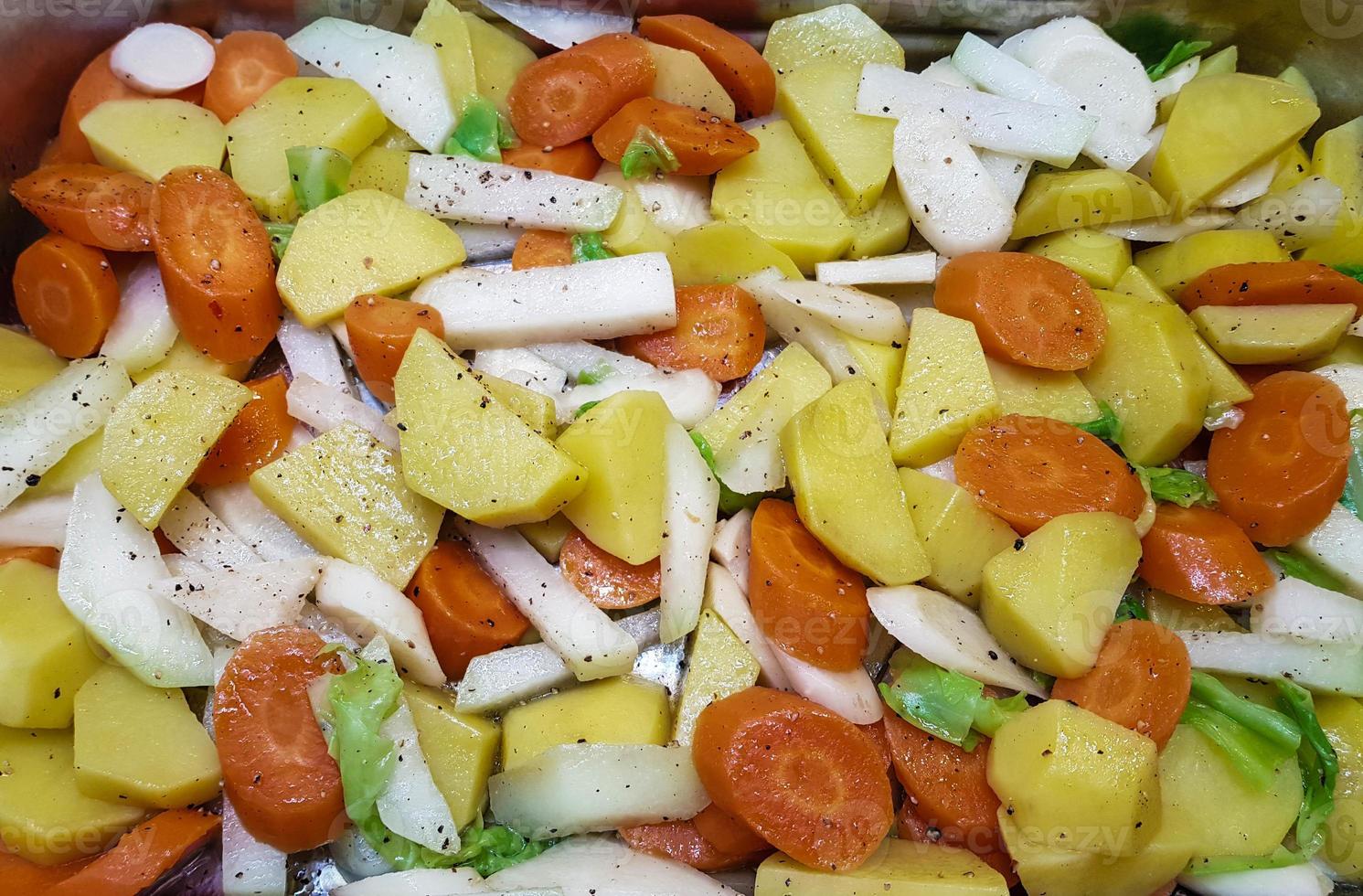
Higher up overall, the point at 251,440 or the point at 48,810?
the point at 251,440

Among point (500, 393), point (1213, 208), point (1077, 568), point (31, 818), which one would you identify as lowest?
point (31, 818)

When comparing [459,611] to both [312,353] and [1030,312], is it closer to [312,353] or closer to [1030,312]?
[312,353]

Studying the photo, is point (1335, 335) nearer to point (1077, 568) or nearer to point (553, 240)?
point (1077, 568)

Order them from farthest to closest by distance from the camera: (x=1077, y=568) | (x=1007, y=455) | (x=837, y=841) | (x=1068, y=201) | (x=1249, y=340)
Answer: (x=1068, y=201)
(x=1249, y=340)
(x=1007, y=455)
(x=1077, y=568)
(x=837, y=841)

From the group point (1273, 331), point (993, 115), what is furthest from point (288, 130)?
point (1273, 331)

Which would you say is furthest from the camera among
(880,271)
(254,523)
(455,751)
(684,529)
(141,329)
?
(880,271)

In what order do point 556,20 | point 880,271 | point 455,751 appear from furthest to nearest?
point 556,20 → point 880,271 → point 455,751

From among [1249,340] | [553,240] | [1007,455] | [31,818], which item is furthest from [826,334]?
[31,818]
